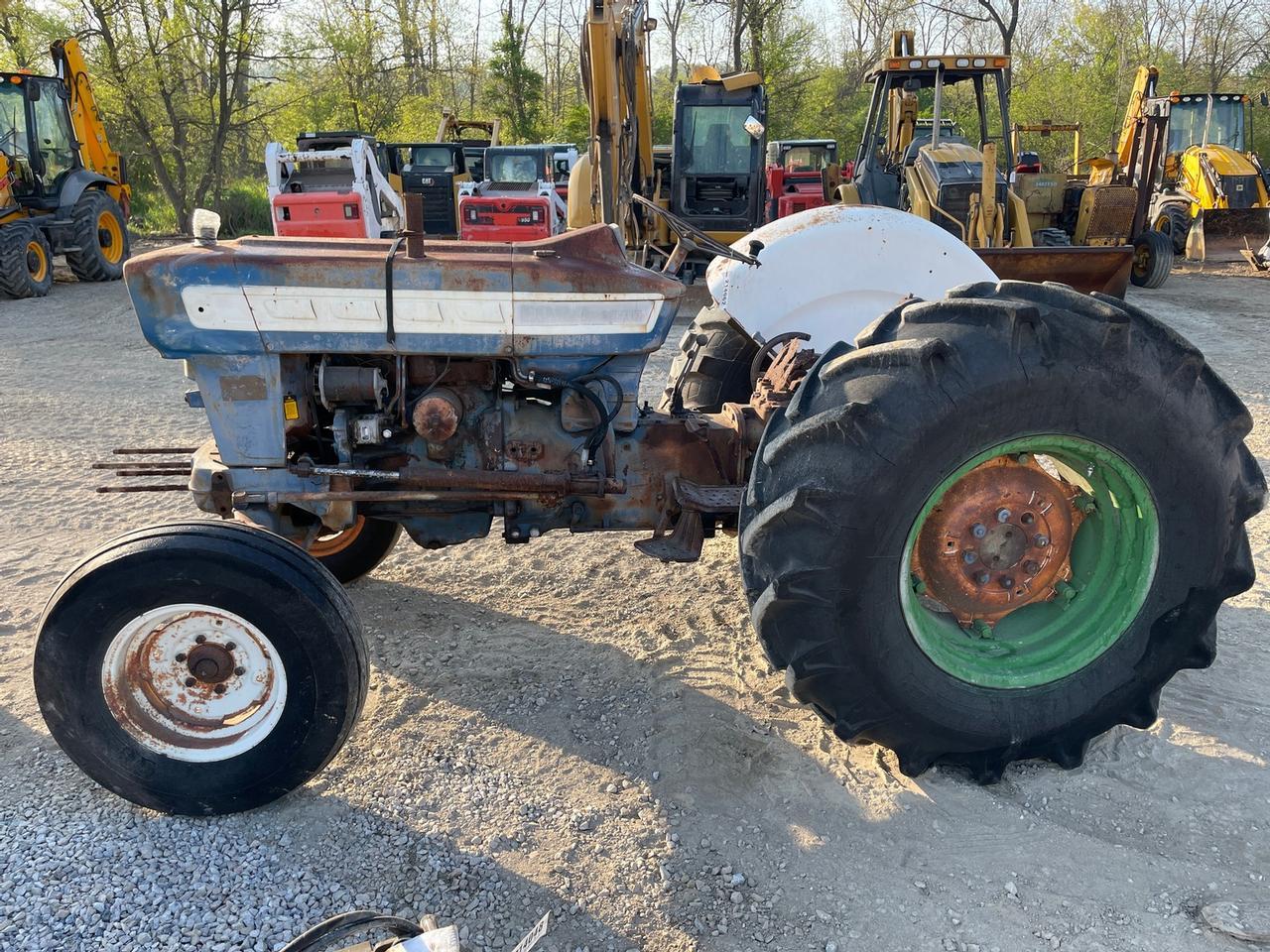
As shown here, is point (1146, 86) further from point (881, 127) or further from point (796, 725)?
point (796, 725)

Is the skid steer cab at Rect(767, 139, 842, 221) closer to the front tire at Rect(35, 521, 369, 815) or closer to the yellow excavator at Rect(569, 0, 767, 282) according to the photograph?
the yellow excavator at Rect(569, 0, 767, 282)

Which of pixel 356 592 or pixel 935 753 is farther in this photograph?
pixel 356 592

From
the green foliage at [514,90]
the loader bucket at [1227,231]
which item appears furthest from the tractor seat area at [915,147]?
the green foliage at [514,90]

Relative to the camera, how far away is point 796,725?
3.04 meters

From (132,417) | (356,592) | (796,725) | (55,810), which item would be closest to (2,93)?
(132,417)

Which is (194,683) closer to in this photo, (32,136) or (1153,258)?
(32,136)

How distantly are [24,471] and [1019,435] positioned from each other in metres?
5.51

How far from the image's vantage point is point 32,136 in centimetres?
1282

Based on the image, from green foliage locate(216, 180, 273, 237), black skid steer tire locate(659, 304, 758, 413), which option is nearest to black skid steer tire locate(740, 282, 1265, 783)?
black skid steer tire locate(659, 304, 758, 413)

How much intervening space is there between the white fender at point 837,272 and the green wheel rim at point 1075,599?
110 centimetres

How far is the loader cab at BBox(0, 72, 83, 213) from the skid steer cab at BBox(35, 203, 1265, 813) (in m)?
12.1

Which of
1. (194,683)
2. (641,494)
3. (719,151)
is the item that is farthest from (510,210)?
(194,683)

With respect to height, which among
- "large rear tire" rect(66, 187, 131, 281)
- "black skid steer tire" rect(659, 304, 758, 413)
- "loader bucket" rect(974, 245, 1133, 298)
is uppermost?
"large rear tire" rect(66, 187, 131, 281)

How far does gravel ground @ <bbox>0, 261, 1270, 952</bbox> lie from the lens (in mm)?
2287
